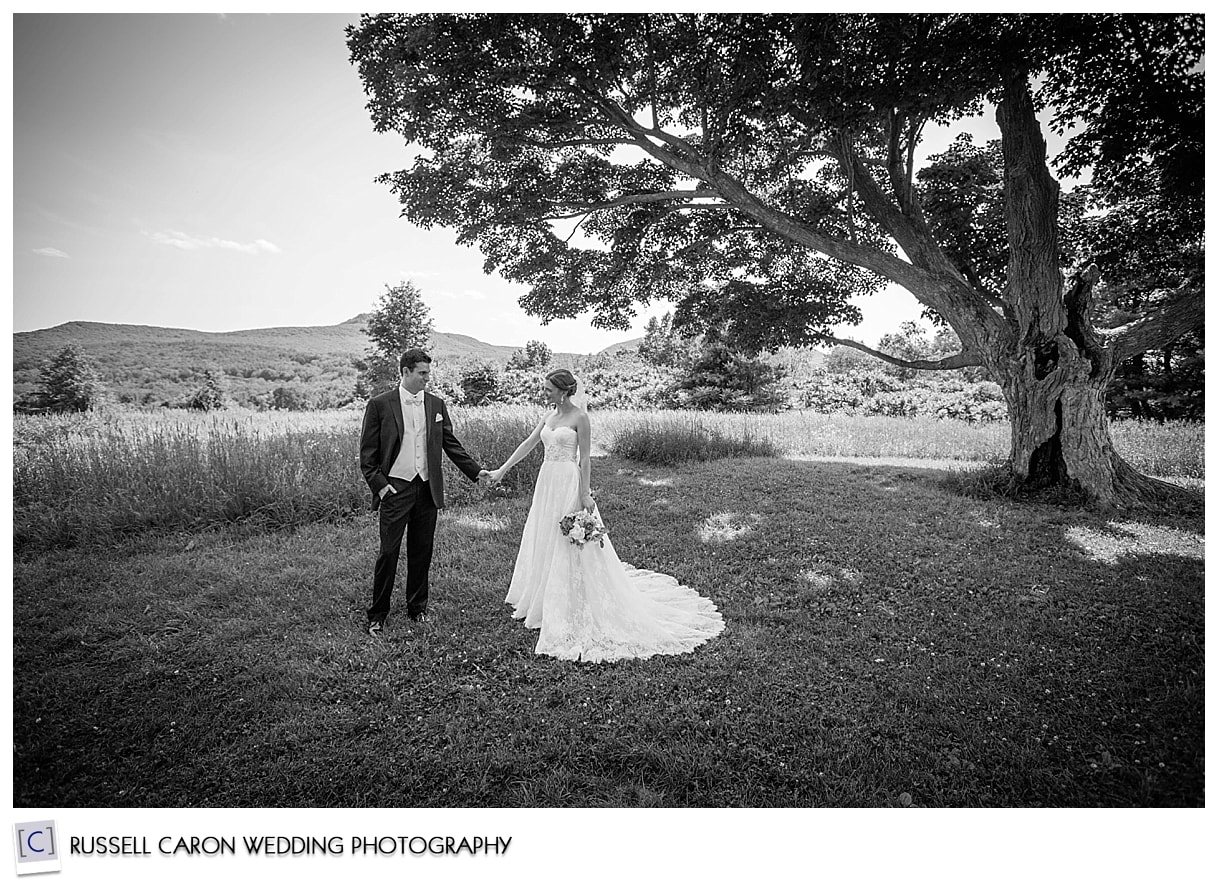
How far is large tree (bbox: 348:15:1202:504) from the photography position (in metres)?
5.20

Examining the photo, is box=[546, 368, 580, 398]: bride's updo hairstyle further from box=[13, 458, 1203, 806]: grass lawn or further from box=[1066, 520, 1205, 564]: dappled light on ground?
box=[1066, 520, 1205, 564]: dappled light on ground

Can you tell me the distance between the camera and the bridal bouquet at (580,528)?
3676 millimetres

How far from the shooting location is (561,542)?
3.81 m

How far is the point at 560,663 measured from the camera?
11.0ft

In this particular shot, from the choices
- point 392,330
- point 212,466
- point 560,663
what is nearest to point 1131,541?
point 560,663

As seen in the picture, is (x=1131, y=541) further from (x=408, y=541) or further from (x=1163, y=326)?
(x=408, y=541)

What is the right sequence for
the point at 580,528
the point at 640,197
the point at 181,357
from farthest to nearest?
the point at 640,197 → the point at 181,357 → the point at 580,528


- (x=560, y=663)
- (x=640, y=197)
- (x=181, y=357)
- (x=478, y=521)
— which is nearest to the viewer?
(x=560, y=663)

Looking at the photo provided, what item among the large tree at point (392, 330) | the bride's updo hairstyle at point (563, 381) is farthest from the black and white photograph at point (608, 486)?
the large tree at point (392, 330)

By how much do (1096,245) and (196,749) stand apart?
11.7m

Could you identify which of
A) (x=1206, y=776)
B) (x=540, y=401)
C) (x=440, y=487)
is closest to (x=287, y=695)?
(x=440, y=487)

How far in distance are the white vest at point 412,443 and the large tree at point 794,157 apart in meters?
3.38

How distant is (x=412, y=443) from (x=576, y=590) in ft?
5.12

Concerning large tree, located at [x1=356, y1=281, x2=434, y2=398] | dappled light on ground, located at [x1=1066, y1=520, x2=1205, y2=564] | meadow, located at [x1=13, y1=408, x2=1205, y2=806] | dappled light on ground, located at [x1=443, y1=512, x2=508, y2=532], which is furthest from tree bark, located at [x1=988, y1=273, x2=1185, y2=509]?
large tree, located at [x1=356, y1=281, x2=434, y2=398]
